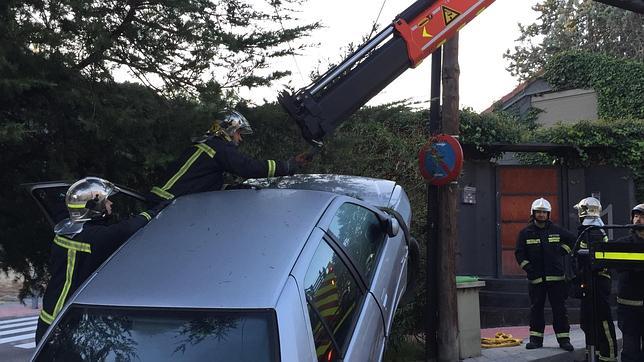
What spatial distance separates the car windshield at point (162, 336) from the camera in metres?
2.27

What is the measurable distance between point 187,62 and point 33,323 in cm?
924

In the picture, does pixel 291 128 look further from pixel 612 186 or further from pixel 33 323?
pixel 33 323

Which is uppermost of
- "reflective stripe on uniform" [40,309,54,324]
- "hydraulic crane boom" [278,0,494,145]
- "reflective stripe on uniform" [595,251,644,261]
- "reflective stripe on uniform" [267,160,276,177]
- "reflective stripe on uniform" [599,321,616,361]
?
"hydraulic crane boom" [278,0,494,145]

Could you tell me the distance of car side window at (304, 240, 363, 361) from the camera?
8.36 feet

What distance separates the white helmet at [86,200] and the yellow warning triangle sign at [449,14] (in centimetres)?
393

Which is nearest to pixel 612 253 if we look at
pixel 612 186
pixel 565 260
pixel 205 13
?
pixel 565 260

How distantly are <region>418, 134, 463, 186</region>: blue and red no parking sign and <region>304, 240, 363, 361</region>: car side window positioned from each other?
3338 millimetres

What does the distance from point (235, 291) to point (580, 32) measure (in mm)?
26295

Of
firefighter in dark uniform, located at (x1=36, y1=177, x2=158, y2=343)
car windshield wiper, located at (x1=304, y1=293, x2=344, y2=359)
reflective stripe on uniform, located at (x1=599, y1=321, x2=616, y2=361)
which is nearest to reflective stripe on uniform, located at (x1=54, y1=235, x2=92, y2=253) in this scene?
firefighter in dark uniform, located at (x1=36, y1=177, x2=158, y2=343)

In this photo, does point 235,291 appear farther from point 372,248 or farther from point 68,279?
point 372,248

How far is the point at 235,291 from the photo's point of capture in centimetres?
237

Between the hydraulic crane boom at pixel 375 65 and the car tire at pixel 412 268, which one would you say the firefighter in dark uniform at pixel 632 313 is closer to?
the car tire at pixel 412 268

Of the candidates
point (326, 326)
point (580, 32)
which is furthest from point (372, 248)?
point (580, 32)

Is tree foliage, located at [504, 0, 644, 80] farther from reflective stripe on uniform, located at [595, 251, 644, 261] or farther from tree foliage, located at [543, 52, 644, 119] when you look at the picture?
reflective stripe on uniform, located at [595, 251, 644, 261]
